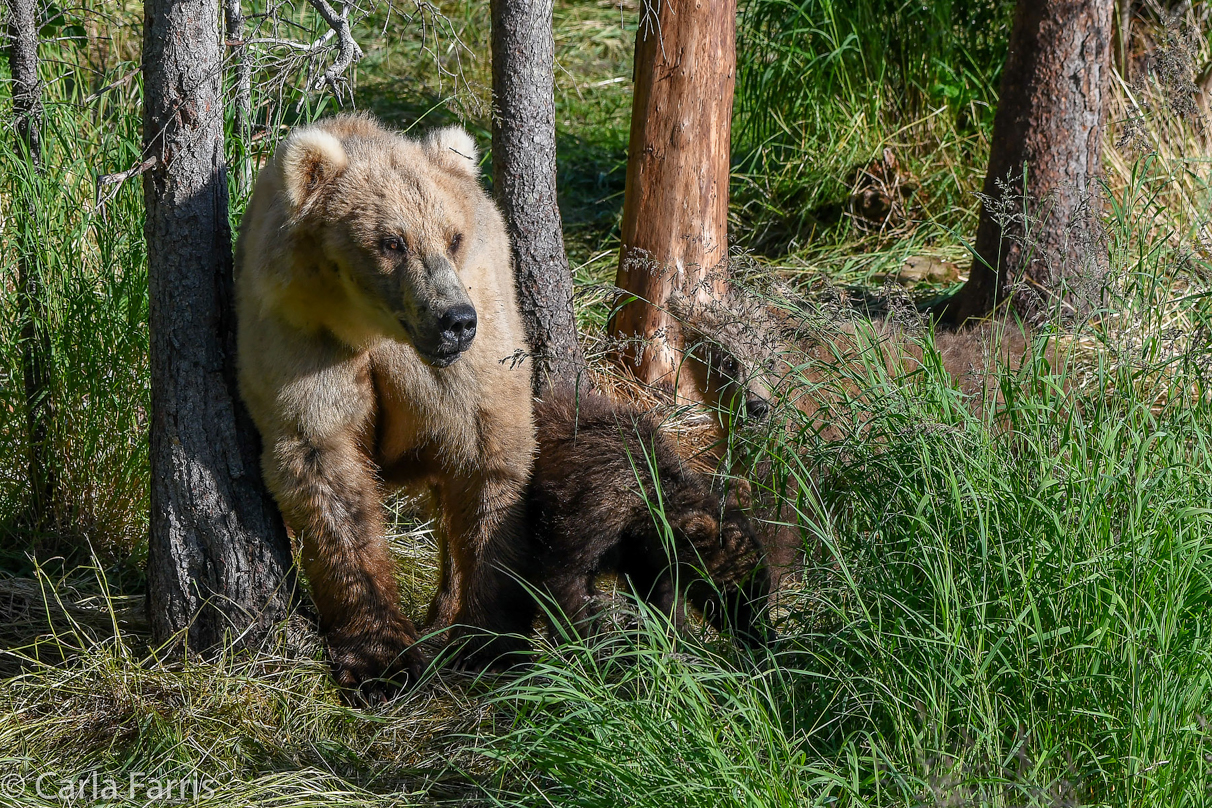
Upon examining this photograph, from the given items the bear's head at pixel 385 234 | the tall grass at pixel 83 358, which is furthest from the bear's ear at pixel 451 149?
the tall grass at pixel 83 358

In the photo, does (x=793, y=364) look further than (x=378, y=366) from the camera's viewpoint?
Yes

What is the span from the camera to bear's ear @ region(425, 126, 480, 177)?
3574 mm

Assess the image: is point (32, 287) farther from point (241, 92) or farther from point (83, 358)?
point (241, 92)

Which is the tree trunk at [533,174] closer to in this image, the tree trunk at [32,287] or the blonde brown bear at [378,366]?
the blonde brown bear at [378,366]

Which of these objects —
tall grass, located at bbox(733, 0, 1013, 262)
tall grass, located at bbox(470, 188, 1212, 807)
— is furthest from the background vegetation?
tall grass, located at bbox(733, 0, 1013, 262)

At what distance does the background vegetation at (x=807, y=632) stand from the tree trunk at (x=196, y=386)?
0.18m

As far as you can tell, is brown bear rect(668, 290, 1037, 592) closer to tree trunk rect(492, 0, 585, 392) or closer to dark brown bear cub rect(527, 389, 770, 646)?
dark brown bear cub rect(527, 389, 770, 646)

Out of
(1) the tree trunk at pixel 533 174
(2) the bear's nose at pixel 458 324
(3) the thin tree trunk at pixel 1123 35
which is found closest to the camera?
(2) the bear's nose at pixel 458 324

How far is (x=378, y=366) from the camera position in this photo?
357 cm

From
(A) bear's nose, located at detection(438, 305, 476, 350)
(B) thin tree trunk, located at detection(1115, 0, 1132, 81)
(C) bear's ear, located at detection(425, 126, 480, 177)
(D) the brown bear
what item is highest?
(B) thin tree trunk, located at detection(1115, 0, 1132, 81)

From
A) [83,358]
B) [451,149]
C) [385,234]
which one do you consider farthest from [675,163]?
[83,358]

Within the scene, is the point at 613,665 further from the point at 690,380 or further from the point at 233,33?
the point at 233,33

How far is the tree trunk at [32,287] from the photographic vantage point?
4117 millimetres

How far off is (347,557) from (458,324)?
96 centimetres
